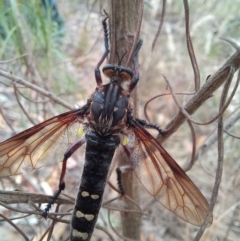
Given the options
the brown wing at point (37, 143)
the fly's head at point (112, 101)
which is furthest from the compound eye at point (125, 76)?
the brown wing at point (37, 143)

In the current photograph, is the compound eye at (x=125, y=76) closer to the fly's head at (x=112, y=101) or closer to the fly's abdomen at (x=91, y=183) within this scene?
the fly's head at (x=112, y=101)

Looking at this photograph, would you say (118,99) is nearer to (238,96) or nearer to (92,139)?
(92,139)

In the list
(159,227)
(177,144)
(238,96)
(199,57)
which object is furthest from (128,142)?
(177,144)

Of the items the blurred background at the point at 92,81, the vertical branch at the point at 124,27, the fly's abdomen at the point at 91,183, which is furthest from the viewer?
A: the blurred background at the point at 92,81

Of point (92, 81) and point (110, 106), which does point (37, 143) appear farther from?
point (92, 81)

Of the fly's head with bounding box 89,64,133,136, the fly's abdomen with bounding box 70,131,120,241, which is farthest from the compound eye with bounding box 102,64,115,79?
the fly's abdomen with bounding box 70,131,120,241

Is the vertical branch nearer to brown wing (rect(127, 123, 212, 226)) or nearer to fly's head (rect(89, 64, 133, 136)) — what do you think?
fly's head (rect(89, 64, 133, 136))
